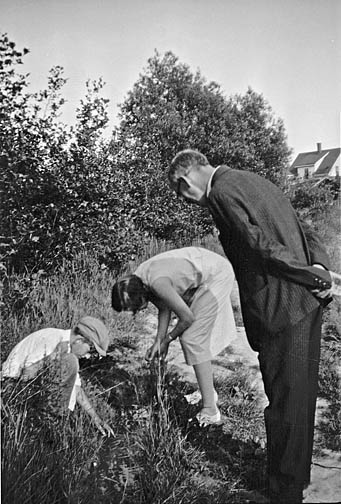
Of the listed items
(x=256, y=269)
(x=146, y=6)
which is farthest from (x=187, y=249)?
(x=146, y=6)

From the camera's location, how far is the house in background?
2143 mm

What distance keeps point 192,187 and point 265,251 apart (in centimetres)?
34

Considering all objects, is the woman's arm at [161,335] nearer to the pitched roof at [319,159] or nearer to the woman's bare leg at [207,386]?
the woman's bare leg at [207,386]

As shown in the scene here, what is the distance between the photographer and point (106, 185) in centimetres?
215

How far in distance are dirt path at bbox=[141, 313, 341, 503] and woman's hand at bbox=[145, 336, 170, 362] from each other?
2cm

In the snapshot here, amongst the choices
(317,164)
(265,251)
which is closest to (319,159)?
(317,164)

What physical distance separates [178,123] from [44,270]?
767 millimetres


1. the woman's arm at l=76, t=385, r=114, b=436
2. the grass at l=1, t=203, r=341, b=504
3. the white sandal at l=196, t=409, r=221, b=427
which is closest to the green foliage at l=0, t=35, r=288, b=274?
the grass at l=1, t=203, r=341, b=504

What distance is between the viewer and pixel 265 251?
184 centimetres

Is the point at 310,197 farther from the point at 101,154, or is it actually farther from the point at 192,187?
the point at 101,154

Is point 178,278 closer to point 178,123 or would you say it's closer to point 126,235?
point 126,235

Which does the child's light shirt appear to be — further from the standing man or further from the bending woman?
the standing man

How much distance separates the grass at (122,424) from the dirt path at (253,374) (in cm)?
3

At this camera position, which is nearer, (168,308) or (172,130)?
(168,308)
